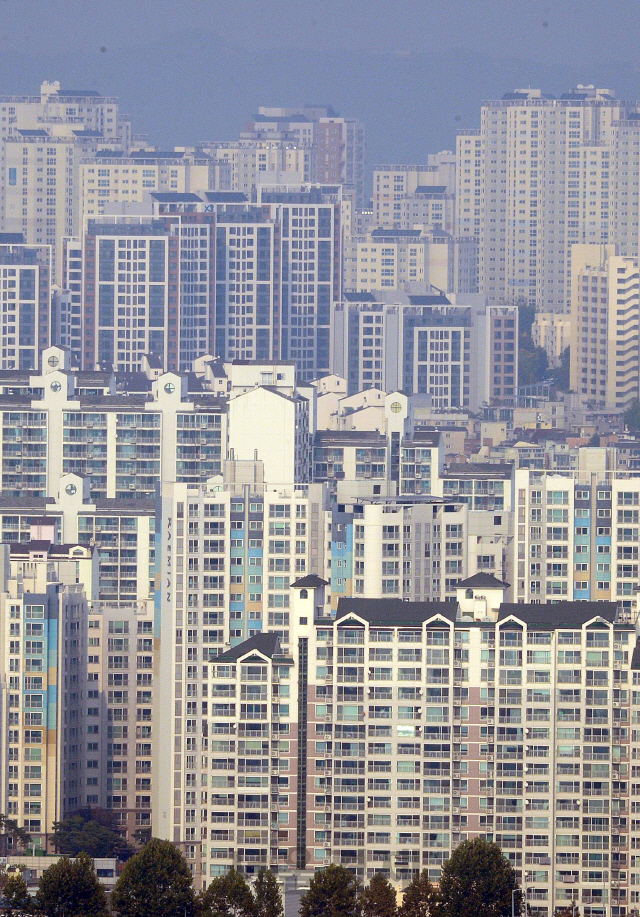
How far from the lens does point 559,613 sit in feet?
132

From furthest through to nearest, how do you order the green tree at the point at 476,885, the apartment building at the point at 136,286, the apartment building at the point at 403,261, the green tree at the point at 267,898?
the apartment building at the point at 403,261 < the apartment building at the point at 136,286 < the green tree at the point at 476,885 < the green tree at the point at 267,898

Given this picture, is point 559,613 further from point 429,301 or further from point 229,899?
point 429,301

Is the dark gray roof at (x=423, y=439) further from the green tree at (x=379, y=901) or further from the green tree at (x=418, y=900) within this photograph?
the green tree at (x=379, y=901)

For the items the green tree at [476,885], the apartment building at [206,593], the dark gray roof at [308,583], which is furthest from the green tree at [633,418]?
the green tree at [476,885]

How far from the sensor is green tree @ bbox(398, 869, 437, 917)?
3755 cm

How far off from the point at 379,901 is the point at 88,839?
724 centimetres

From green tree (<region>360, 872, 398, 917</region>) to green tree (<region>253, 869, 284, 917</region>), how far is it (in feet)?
3.37

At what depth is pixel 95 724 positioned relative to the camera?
46.1m

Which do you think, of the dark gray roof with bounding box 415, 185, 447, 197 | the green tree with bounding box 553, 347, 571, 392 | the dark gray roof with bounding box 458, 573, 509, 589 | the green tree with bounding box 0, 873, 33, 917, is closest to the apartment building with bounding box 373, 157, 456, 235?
the dark gray roof with bounding box 415, 185, 447, 197

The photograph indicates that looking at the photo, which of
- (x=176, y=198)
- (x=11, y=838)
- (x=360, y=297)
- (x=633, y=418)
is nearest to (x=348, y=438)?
(x=11, y=838)

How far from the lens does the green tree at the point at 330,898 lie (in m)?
37.6

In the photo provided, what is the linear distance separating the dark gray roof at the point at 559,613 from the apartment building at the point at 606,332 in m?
55.2

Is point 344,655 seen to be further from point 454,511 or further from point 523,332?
point 523,332

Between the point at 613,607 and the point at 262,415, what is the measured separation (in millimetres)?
14512
